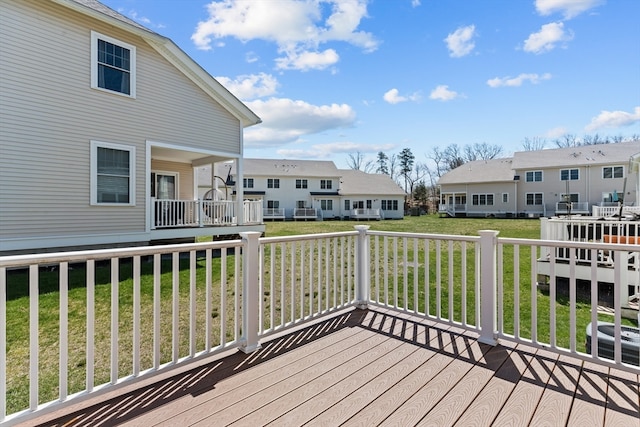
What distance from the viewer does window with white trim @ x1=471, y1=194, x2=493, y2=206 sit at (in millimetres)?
28562

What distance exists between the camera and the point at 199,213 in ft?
31.7

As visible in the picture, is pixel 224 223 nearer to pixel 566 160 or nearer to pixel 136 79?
pixel 136 79

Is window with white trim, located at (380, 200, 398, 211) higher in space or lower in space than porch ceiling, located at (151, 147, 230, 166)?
lower

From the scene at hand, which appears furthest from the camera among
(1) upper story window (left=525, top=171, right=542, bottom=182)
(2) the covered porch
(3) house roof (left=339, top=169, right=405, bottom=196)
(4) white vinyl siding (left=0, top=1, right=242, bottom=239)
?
(3) house roof (left=339, top=169, right=405, bottom=196)

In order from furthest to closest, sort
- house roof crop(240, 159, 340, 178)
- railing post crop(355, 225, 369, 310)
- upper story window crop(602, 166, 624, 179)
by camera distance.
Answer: house roof crop(240, 159, 340, 178) → upper story window crop(602, 166, 624, 179) → railing post crop(355, 225, 369, 310)

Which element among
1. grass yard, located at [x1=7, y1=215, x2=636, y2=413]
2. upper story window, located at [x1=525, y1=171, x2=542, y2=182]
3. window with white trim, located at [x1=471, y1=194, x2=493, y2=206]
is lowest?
grass yard, located at [x1=7, y1=215, x2=636, y2=413]

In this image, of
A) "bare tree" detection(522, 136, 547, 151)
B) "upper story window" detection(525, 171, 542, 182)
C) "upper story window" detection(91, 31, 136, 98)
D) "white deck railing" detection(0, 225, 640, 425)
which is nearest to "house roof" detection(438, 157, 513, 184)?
"upper story window" detection(525, 171, 542, 182)

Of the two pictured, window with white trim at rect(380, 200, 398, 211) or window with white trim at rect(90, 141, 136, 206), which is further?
window with white trim at rect(380, 200, 398, 211)

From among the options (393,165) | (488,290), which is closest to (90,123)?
(488,290)

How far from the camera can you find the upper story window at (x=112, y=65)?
7594mm

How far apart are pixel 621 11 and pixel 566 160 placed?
79.2 ft

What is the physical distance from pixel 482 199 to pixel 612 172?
29.2ft

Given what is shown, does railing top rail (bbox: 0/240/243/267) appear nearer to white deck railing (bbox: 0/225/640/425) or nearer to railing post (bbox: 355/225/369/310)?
white deck railing (bbox: 0/225/640/425)

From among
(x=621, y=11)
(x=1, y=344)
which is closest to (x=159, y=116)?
(x=1, y=344)
